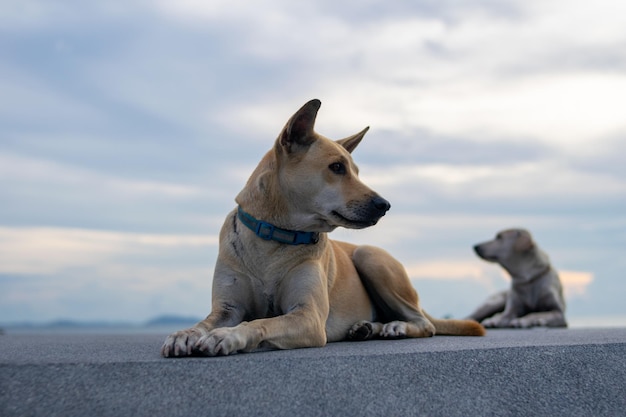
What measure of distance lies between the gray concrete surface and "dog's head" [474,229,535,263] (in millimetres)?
7911

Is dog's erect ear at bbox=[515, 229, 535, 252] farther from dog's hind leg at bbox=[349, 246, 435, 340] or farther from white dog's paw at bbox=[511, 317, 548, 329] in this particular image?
dog's hind leg at bbox=[349, 246, 435, 340]

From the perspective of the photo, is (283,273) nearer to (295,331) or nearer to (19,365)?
(295,331)

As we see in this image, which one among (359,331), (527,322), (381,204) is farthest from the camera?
(527,322)

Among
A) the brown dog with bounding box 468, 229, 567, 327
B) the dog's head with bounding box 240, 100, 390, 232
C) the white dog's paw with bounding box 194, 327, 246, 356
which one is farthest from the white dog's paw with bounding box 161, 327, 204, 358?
the brown dog with bounding box 468, 229, 567, 327

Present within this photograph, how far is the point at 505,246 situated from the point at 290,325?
28.3ft

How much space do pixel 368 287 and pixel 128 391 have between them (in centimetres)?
296

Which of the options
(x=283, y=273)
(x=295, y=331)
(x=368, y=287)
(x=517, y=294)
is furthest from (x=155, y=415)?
(x=517, y=294)

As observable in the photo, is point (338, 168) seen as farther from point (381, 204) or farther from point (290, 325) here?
point (290, 325)

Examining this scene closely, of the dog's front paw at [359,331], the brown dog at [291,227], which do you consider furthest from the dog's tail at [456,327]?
the brown dog at [291,227]

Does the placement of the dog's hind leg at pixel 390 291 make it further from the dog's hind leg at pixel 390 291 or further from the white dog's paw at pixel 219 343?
the white dog's paw at pixel 219 343

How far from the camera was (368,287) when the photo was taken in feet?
19.8

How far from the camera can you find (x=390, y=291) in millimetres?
5949

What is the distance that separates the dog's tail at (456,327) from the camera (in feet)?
20.9

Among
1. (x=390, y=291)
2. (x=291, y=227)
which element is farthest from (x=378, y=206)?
(x=390, y=291)
